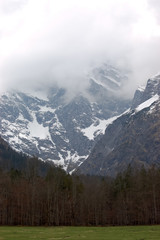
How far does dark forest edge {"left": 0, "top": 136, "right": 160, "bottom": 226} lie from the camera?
98062 millimetres

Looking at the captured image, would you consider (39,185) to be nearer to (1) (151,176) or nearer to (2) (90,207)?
(2) (90,207)

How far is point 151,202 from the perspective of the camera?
104500 mm

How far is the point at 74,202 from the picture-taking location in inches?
4195

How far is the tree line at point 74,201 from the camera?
98125 mm

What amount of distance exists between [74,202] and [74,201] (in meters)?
0.88
